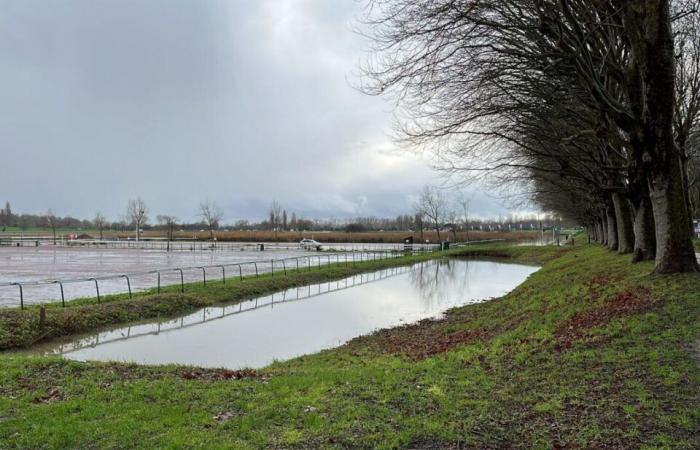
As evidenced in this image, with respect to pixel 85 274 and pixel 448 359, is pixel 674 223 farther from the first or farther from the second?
pixel 85 274

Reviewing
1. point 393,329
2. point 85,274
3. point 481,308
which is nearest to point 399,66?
point 393,329

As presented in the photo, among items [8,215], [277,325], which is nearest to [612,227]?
[277,325]

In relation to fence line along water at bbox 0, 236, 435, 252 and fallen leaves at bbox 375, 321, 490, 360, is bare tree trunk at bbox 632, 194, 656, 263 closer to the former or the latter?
fallen leaves at bbox 375, 321, 490, 360

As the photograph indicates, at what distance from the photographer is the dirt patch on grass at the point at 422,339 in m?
11.2

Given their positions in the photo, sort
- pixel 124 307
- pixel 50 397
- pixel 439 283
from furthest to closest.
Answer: pixel 439 283, pixel 124 307, pixel 50 397

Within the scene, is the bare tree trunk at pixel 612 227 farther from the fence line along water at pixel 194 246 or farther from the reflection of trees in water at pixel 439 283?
the fence line along water at pixel 194 246

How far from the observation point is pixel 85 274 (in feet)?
102

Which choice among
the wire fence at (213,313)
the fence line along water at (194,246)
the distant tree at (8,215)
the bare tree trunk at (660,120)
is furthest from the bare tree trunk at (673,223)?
the distant tree at (8,215)

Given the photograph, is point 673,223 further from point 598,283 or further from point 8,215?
point 8,215

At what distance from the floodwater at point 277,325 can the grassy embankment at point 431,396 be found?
327 centimetres

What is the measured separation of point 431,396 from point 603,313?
5249mm

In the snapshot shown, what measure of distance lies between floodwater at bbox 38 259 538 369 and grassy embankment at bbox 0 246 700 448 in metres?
3.27

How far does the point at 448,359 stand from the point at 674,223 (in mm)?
5820

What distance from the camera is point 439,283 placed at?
98.2 feet
